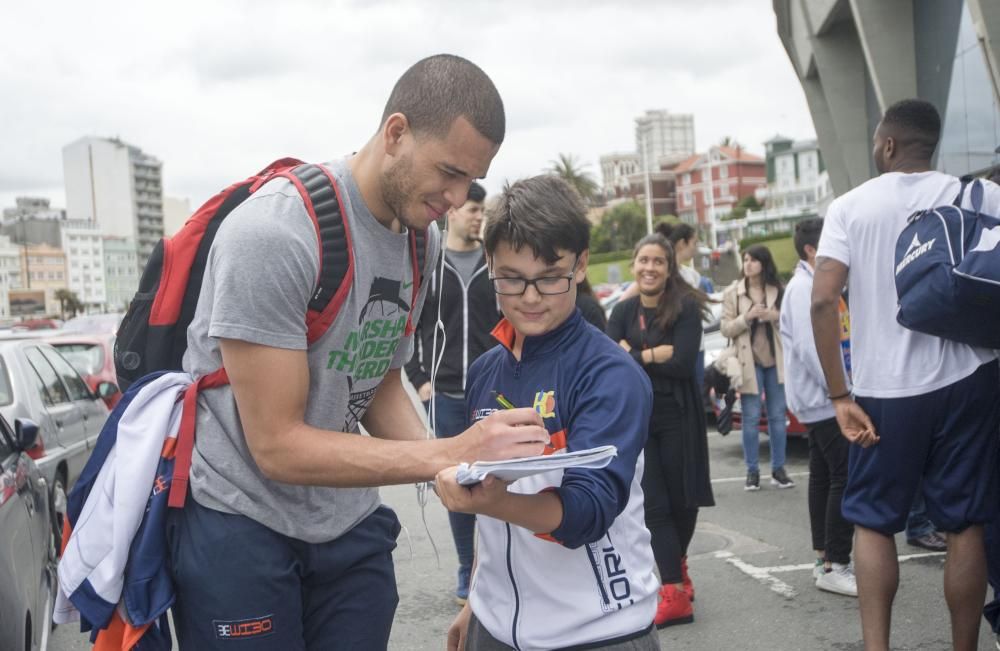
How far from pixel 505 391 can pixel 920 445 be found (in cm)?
A: 190

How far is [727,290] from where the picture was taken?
8.50 metres

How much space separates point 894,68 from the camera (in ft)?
61.8

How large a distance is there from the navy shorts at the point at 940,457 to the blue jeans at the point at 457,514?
7.48 ft

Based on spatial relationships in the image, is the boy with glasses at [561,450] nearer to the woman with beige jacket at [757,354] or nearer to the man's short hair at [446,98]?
the man's short hair at [446,98]

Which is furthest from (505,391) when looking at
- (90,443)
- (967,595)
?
(90,443)

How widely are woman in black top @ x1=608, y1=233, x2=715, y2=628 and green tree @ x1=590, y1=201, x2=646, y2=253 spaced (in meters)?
97.6

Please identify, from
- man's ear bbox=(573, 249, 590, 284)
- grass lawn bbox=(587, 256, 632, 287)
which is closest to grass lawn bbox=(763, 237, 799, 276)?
grass lawn bbox=(587, 256, 632, 287)

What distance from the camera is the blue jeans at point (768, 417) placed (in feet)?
27.2

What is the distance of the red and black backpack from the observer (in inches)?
86.2

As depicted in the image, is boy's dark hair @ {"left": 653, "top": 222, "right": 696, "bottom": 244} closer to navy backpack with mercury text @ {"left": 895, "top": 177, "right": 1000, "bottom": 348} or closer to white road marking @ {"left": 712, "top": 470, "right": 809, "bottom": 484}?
white road marking @ {"left": 712, "top": 470, "right": 809, "bottom": 484}

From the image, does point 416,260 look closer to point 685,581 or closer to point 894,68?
point 685,581

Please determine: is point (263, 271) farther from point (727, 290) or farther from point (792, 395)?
point (727, 290)

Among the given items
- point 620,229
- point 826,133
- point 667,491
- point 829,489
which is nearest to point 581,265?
point 667,491

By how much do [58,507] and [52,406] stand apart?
3.73 ft
